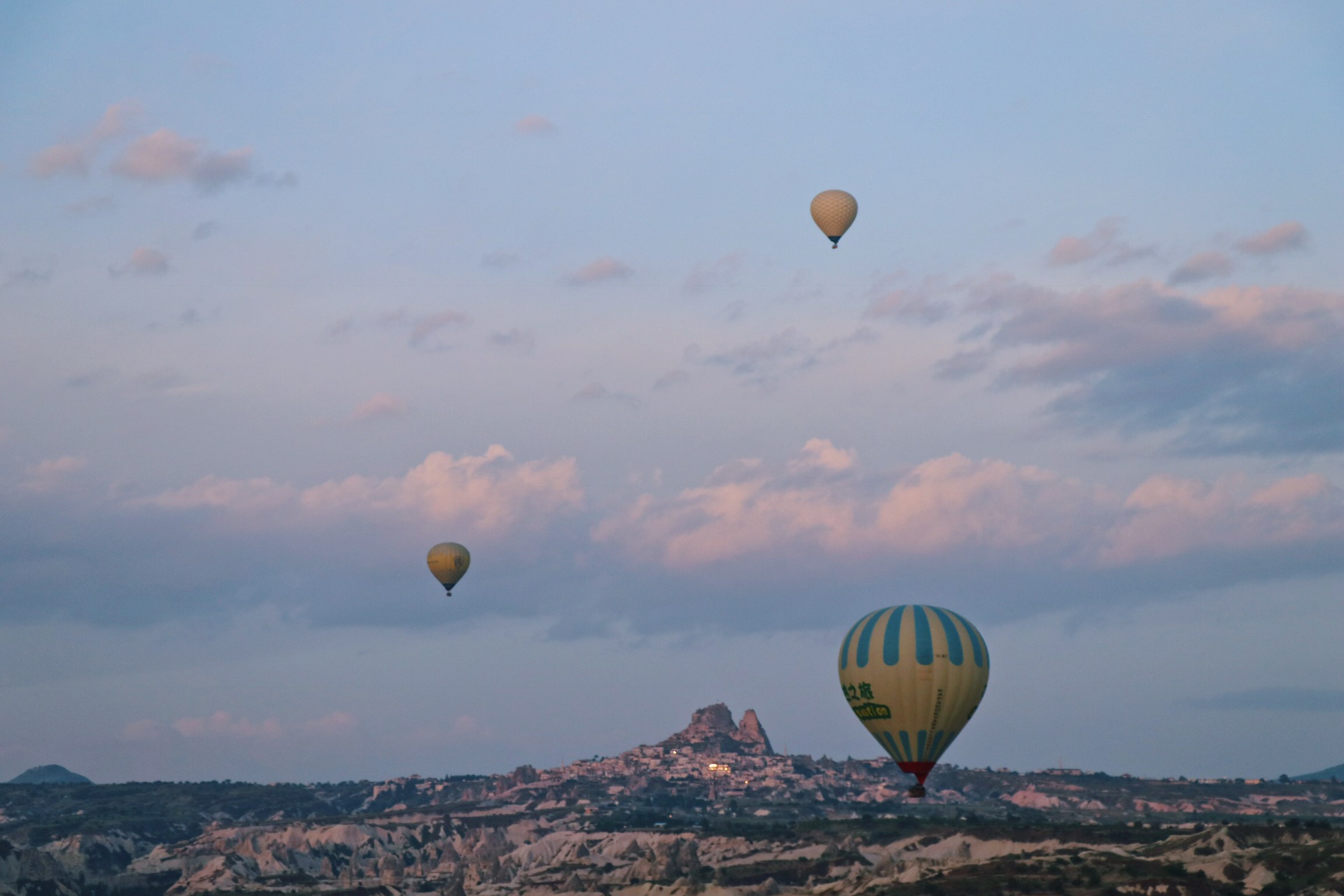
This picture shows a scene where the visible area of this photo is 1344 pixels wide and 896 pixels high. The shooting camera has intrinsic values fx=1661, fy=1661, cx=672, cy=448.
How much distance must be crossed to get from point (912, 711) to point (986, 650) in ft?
23.5

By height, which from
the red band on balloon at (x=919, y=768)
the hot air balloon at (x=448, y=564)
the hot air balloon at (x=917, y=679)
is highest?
the hot air balloon at (x=448, y=564)

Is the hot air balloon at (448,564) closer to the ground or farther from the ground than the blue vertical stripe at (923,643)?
farther from the ground

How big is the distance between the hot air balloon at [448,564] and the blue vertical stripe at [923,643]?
89.1 metres

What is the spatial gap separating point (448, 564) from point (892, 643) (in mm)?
89261

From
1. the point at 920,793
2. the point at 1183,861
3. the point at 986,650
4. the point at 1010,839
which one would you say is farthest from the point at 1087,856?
the point at 920,793

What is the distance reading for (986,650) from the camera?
105125mm

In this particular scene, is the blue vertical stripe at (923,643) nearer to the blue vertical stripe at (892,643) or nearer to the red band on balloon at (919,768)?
the blue vertical stripe at (892,643)

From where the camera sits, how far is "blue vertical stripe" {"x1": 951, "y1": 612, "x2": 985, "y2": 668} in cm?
10325

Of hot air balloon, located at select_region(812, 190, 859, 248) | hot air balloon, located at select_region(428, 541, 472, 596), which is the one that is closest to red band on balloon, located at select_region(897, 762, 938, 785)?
hot air balloon, located at select_region(812, 190, 859, 248)

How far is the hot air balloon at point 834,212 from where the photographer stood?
411ft

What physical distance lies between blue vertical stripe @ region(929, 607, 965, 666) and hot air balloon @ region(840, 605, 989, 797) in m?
0.04

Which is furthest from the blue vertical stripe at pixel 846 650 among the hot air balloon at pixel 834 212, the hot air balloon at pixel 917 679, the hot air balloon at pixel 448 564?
the hot air balloon at pixel 448 564

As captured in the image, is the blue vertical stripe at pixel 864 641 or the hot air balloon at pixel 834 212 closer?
the blue vertical stripe at pixel 864 641

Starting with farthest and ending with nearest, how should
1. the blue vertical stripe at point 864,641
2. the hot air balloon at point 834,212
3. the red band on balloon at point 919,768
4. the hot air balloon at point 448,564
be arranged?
the hot air balloon at point 448,564 → the hot air balloon at point 834,212 → the blue vertical stripe at point 864,641 → the red band on balloon at point 919,768
